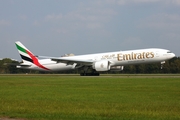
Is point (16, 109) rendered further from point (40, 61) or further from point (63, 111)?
point (40, 61)

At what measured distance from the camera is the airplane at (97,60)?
50312 mm

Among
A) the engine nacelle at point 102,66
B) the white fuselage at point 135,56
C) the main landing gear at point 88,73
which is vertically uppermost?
the white fuselage at point 135,56

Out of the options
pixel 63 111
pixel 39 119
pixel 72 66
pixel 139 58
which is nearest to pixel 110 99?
pixel 63 111

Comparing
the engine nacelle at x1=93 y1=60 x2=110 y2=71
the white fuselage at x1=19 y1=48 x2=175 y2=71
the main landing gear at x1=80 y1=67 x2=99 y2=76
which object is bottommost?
the main landing gear at x1=80 y1=67 x2=99 y2=76

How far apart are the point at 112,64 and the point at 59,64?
9.58 metres

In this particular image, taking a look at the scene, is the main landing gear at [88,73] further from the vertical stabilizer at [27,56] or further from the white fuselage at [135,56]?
the vertical stabilizer at [27,56]

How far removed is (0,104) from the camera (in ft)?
52.1

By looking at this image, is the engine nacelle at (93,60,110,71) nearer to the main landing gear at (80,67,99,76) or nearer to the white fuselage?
the white fuselage

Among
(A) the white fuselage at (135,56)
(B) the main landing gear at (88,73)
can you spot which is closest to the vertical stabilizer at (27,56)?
(B) the main landing gear at (88,73)

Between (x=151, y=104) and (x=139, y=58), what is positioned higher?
(x=139, y=58)

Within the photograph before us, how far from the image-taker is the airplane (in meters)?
50.3

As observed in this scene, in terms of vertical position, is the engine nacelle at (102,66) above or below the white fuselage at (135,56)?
below

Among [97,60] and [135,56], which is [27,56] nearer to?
[97,60]

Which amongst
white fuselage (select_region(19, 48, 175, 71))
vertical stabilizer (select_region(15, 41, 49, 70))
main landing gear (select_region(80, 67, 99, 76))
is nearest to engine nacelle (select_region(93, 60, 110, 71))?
white fuselage (select_region(19, 48, 175, 71))
